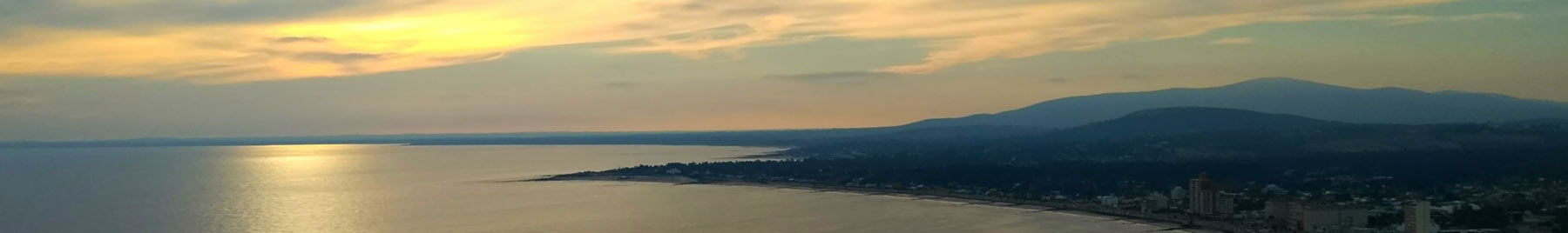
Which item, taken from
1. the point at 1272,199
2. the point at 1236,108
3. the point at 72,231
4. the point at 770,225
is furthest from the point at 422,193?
the point at 1236,108

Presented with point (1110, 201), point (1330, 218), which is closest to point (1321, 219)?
point (1330, 218)

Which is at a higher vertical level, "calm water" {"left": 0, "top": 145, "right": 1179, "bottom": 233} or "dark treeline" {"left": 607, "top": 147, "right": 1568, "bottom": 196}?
"dark treeline" {"left": 607, "top": 147, "right": 1568, "bottom": 196}

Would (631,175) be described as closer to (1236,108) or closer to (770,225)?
(770,225)

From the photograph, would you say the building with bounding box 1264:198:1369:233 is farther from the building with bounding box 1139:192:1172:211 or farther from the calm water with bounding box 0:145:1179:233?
the building with bounding box 1139:192:1172:211

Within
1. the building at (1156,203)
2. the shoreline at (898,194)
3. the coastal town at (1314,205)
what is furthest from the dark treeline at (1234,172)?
the building at (1156,203)

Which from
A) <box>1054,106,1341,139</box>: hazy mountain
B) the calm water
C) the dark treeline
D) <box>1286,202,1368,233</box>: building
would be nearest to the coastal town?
<box>1286,202,1368,233</box>: building

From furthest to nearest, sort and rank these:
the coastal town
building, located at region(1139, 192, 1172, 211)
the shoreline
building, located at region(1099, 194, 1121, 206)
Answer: building, located at region(1099, 194, 1121, 206) → building, located at region(1139, 192, 1172, 211) → the shoreline → the coastal town

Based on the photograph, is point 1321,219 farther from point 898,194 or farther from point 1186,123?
point 1186,123
